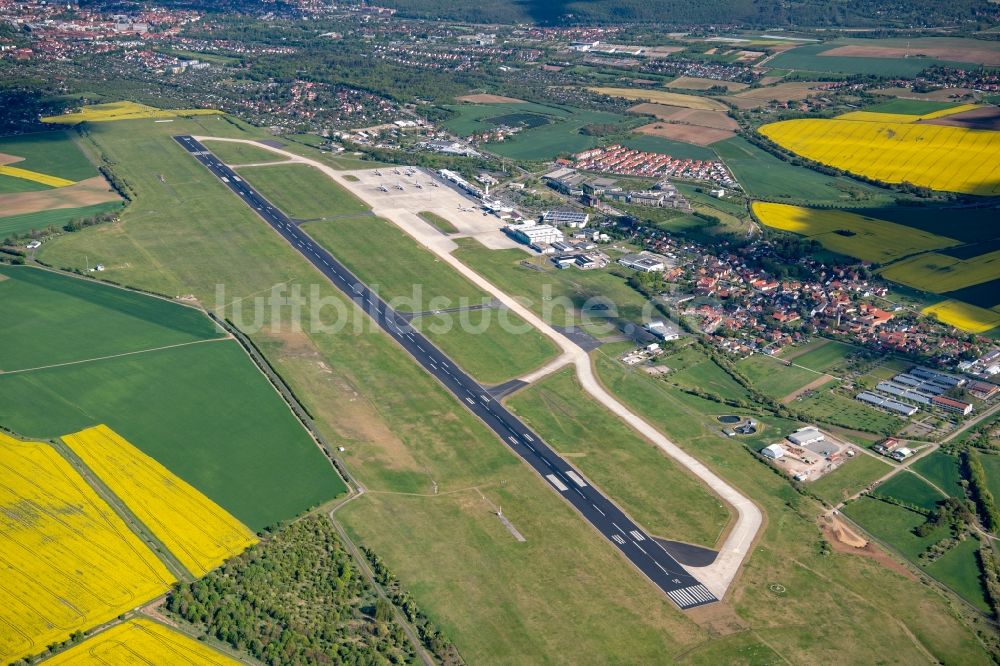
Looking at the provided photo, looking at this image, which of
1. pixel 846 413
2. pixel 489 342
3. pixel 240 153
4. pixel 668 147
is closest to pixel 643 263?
pixel 489 342

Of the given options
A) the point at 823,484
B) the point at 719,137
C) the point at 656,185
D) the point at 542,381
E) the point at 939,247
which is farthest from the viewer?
the point at 719,137

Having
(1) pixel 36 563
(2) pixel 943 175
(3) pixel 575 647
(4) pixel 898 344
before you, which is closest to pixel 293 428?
(1) pixel 36 563

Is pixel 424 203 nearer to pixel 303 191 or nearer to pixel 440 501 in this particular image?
pixel 303 191

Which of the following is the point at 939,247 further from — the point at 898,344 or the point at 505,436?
the point at 505,436

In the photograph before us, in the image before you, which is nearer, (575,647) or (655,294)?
(575,647)

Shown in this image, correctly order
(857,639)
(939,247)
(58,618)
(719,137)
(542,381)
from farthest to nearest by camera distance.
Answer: (719,137), (939,247), (542,381), (857,639), (58,618)

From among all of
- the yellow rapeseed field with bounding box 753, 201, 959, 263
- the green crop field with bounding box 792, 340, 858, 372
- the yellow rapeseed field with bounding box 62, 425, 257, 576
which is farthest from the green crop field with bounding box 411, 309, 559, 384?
the yellow rapeseed field with bounding box 753, 201, 959, 263
